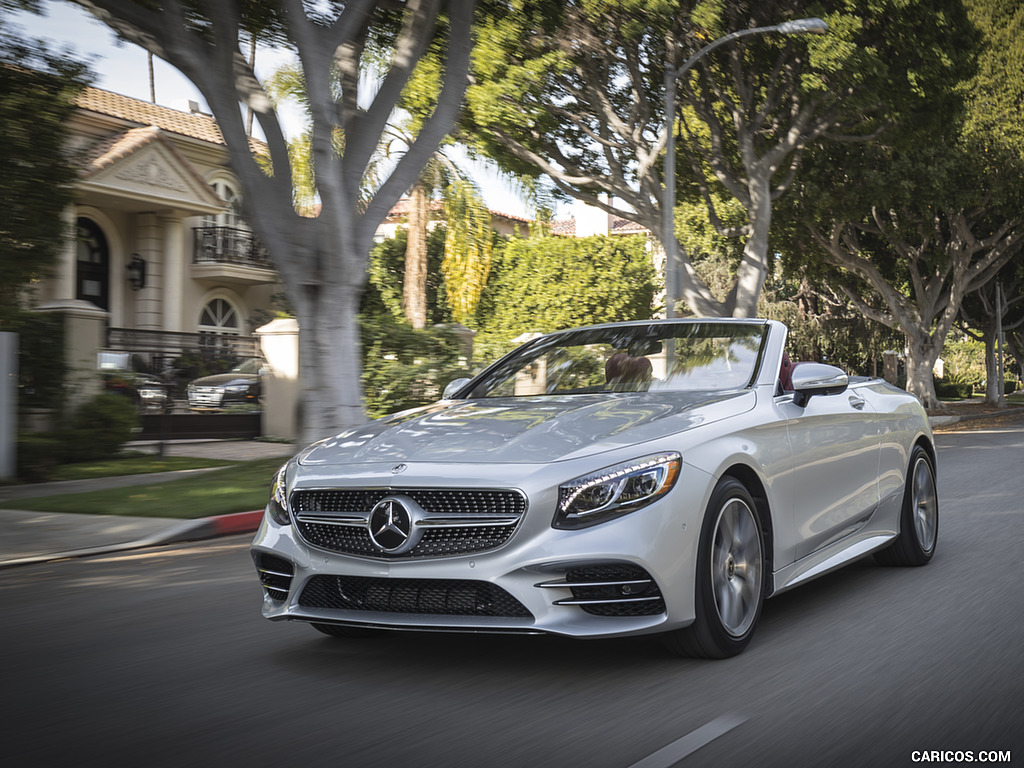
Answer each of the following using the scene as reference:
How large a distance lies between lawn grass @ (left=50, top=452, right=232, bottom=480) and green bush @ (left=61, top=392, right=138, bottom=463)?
16 cm

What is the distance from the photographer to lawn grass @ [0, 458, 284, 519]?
1026cm

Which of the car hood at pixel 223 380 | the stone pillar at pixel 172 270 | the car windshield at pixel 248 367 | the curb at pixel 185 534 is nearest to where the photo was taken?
the curb at pixel 185 534

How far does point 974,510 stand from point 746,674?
6.32 metres

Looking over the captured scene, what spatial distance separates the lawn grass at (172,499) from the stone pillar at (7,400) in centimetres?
160

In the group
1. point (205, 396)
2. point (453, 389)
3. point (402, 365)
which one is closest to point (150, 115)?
point (205, 396)

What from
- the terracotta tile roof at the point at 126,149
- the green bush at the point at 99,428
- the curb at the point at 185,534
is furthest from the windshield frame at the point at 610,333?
the terracotta tile roof at the point at 126,149

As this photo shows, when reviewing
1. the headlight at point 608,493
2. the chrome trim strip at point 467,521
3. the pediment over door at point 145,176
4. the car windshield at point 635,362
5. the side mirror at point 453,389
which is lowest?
the chrome trim strip at point 467,521

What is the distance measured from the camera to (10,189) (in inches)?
469

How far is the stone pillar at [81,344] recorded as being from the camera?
46.8 feet

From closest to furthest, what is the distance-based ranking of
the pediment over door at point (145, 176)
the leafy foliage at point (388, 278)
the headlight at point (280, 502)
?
the headlight at point (280, 502) < the pediment over door at point (145, 176) < the leafy foliage at point (388, 278)

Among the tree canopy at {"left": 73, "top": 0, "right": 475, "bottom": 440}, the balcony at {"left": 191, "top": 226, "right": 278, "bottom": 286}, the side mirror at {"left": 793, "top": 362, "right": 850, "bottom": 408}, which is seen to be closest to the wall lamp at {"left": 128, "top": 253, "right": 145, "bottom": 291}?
the balcony at {"left": 191, "top": 226, "right": 278, "bottom": 286}

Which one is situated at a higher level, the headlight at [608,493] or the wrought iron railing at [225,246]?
the wrought iron railing at [225,246]

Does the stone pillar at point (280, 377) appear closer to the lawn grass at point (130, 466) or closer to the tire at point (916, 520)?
the lawn grass at point (130, 466)

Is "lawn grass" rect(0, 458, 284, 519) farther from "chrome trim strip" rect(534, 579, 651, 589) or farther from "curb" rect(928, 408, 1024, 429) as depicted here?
"curb" rect(928, 408, 1024, 429)
